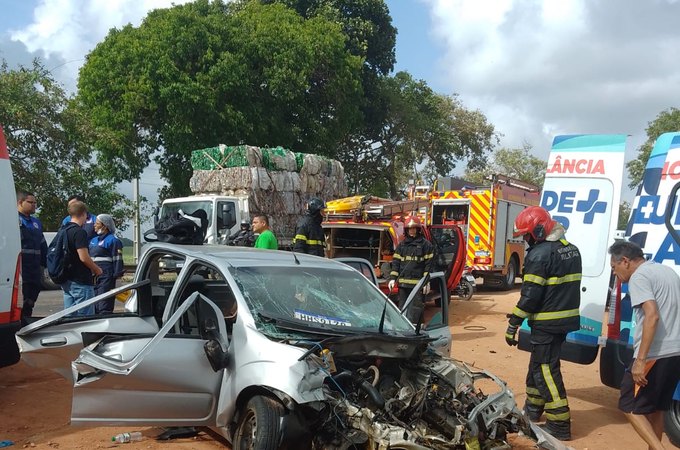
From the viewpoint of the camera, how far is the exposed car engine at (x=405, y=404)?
11.4 feet

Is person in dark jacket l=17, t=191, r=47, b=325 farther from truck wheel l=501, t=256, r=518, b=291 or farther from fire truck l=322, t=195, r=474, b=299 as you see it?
truck wheel l=501, t=256, r=518, b=291

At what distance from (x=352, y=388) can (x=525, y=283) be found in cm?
232

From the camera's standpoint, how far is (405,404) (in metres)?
3.78

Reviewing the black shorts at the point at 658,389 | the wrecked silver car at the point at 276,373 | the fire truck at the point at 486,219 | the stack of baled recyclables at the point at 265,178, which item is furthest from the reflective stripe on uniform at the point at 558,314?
the fire truck at the point at 486,219

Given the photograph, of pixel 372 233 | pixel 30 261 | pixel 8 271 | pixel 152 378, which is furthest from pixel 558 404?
pixel 372 233

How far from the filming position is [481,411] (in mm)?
3805

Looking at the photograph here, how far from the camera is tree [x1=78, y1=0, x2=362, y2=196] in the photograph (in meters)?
20.1

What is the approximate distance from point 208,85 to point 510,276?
37.2 feet

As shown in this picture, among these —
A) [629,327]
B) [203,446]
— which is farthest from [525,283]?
[203,446]

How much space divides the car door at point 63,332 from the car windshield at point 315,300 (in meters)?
0.95

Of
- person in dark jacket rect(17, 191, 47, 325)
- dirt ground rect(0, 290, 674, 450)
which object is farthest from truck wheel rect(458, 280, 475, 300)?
person in dark jacket rect(17, 191, 47, 325)

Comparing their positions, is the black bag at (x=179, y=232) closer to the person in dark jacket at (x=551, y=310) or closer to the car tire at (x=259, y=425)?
the car tire at (x=259, y=425)

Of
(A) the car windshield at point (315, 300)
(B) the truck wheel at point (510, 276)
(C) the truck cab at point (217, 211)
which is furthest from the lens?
(B) the truck wheel at point (510, 276)

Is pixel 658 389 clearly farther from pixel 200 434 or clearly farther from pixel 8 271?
pixel 8 271
